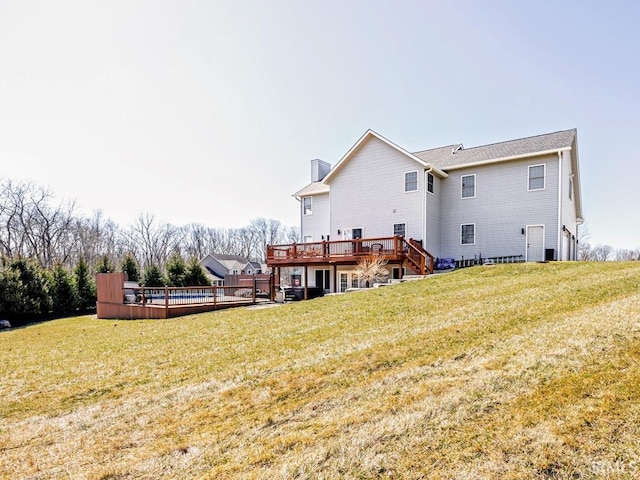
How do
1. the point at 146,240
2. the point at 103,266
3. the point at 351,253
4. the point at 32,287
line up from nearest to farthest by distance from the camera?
the point at 351,253
the point at 32,287
the point at 103,266
the point at 146,240

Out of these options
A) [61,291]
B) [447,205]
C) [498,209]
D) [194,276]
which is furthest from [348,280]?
[61,291]

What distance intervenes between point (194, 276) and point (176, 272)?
1.42 metres

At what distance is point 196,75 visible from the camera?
39.8 feet

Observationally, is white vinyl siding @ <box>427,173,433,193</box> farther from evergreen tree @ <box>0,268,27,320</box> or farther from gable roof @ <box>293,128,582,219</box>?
evergreen tree @ <box>0,268,27,320</box>

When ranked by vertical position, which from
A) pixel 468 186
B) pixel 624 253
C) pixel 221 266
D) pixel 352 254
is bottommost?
pixel 221 266

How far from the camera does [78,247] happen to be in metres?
43.7

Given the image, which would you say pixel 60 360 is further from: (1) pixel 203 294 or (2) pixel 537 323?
(2) pixel 537 323

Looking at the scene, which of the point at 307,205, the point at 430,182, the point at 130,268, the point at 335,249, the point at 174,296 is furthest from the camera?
the point at 130,268

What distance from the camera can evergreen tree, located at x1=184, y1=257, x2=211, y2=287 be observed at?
26.3 metres

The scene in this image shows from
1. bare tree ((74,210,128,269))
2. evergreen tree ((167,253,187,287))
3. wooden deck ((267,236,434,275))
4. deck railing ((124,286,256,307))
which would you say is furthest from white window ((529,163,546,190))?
bare tree ((74,210,128,269))

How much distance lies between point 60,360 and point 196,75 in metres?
9.72

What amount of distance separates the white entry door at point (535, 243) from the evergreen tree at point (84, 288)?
24889mm

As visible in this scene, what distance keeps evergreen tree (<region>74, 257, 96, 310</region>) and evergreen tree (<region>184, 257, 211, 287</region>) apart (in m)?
6.16

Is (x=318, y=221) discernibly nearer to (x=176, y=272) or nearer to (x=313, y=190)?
(x=313, y=190)
